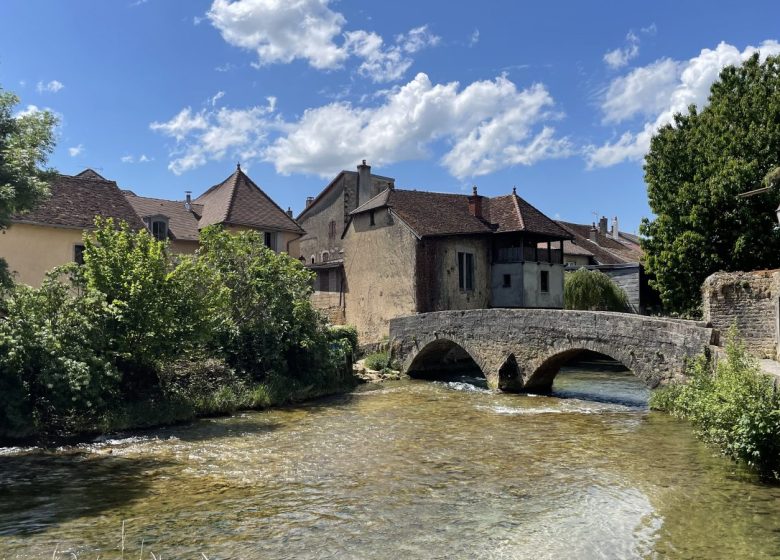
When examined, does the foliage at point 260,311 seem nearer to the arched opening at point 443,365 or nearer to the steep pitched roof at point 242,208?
the arched opening at point 443,365

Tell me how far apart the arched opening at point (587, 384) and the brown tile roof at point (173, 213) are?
58.6 feet

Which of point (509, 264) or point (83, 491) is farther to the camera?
point (509, 264)

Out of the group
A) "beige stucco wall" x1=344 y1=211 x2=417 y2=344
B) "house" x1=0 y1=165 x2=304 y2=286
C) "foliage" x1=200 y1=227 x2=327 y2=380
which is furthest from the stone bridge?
"house" x1=0 y1=165 x2=304 y2=286

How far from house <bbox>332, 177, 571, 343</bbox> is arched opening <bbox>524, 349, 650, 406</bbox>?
214 inches

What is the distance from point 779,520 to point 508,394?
11.2 meters

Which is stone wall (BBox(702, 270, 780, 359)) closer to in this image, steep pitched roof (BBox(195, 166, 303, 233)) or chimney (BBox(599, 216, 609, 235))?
steep pitched roof (BBox(195, 166, 303, 233))

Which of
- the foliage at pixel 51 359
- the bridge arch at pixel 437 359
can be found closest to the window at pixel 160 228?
the bridge arch at pixel 437 359

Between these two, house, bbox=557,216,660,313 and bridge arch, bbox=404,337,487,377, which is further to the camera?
house, bbox=557,216,660,313

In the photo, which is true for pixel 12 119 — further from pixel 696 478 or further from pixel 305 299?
pixel 696 478

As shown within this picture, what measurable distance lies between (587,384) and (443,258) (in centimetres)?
913

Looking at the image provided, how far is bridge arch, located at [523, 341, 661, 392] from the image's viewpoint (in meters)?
14.5

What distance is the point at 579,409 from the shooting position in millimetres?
15531

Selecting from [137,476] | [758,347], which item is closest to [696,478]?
[758,347]

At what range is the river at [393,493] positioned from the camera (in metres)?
6.70
